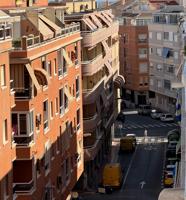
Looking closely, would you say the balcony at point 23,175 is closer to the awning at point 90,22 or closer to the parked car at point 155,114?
the awning at point 90,22

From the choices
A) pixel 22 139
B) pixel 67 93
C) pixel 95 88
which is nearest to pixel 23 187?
pixel 22 139

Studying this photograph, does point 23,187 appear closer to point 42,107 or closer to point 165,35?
point 42,107

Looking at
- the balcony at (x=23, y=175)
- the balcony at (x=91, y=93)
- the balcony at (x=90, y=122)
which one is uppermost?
the balcony at (x=91, y=93)

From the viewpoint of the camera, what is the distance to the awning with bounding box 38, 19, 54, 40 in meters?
34.1

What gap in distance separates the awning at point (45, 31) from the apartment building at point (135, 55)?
60.7 metres

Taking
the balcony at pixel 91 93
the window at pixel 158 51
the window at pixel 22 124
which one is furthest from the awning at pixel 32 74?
the window at pixel 158 51

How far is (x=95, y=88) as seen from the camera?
51.5m

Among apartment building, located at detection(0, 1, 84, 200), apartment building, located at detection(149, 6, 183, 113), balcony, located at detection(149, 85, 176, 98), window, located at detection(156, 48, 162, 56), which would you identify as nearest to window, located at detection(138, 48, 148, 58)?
apartment building, located at detection(149, 6, 183, 113)

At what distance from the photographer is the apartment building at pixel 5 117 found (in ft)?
82.6

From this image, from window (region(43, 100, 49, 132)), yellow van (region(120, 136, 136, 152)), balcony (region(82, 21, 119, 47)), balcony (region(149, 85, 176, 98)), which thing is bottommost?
yellow van (region(120, 136, 136, 152))

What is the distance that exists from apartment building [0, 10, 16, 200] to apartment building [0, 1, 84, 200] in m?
0.04

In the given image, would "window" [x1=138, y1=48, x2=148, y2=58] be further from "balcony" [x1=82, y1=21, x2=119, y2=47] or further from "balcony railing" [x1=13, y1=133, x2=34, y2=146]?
"balcony railing" [x1=13, y1=133, x2=34, y2=146]

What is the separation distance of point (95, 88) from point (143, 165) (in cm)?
1120

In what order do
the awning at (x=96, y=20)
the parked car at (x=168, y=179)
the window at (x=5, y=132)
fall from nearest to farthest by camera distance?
the window at (x=5, y=132)
the parked car at (x=168, y=179)
the awning at (x=96, y=20)
